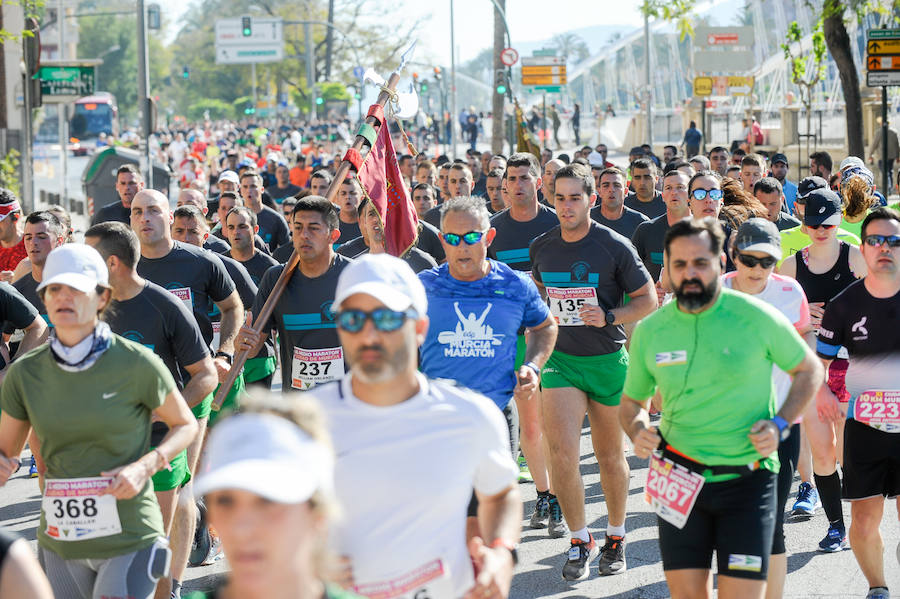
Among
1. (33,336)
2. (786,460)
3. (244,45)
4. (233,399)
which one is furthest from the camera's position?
(244,45)

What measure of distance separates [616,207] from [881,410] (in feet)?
16.5

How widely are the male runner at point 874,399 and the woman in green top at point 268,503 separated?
13.8 ft

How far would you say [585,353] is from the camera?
7512mm

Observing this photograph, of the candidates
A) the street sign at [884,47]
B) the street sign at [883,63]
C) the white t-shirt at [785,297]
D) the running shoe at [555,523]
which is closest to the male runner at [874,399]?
the white t-shirt at [785,297]

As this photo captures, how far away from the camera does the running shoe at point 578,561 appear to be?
715 cm

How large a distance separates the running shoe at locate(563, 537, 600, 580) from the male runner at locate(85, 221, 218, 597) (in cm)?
221

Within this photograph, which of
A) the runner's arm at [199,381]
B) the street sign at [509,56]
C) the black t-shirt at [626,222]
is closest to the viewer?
the runner's arm at [199,381]

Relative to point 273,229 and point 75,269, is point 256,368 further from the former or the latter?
point 273,229

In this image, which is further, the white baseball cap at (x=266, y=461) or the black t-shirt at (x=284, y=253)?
the black t-shirt at (x=284, y=253)

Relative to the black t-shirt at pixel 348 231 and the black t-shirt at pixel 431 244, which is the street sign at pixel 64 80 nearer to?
the black t-shirt at pixel 348 231

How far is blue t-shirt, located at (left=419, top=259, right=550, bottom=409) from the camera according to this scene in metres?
6.05

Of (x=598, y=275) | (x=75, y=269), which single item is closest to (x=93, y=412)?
(x=75, y=269)

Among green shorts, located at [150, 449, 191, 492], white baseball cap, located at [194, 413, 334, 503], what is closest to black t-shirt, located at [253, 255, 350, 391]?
green shorts, located at [150, 449, 191, 492]

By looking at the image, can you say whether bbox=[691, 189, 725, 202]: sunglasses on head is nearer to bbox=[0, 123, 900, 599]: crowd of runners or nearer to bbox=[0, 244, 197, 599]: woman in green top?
bbox=[0, 123, 900, 599]: crowd of runners
